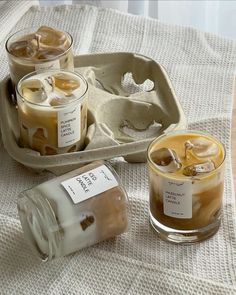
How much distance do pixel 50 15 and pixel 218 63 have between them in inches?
11.2

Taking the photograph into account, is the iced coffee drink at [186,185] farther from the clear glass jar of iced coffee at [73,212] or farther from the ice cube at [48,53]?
the ice cube at [48,53]

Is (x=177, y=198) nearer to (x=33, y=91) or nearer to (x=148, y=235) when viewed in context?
(x=148, y=235)

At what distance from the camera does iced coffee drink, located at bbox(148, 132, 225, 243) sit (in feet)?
2.37

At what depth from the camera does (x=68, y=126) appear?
83cm

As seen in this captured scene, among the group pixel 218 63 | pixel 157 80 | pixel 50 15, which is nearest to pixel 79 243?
pixel 157 80

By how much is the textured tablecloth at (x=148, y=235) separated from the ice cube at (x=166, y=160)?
0.09 m

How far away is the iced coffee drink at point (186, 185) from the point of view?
72 cm

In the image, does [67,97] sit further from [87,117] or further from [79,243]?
[79,243]

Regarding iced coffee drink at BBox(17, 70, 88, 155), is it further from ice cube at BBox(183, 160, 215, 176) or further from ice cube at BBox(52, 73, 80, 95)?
ice cube at BBox(183, 160, 215, 176)

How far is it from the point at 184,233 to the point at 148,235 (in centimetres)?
4

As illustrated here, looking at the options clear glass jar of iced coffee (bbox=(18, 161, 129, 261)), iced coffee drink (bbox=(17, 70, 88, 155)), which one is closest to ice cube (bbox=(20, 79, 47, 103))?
iced coffee drink (bbox=(17, 70, 88, 155))

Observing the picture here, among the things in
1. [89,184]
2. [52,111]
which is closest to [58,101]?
[52,111]

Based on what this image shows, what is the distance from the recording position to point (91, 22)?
112cm

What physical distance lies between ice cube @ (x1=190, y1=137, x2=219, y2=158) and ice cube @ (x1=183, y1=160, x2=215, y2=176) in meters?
0.02
